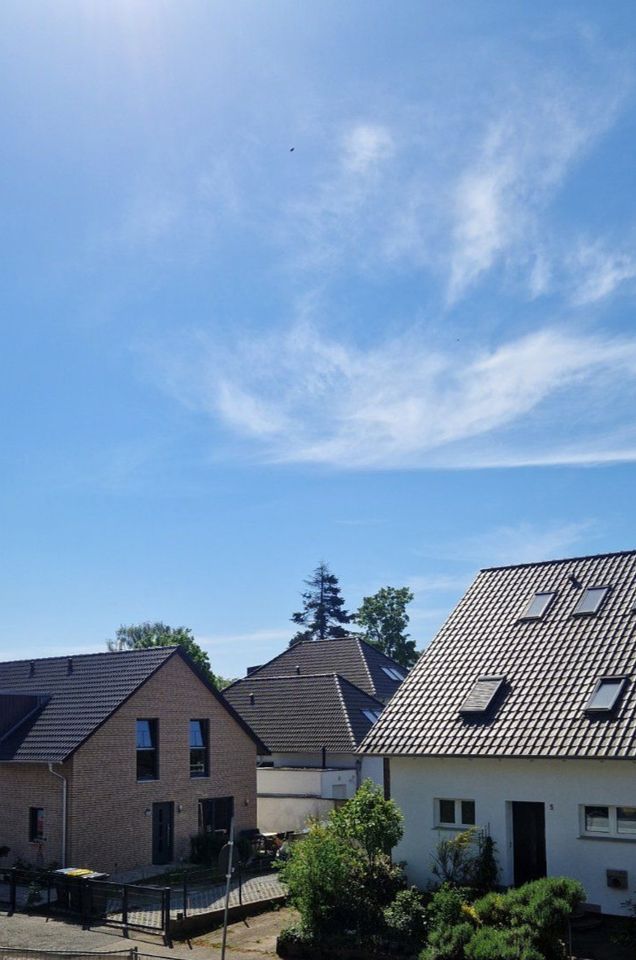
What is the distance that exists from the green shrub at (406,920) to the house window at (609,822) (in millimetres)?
3454

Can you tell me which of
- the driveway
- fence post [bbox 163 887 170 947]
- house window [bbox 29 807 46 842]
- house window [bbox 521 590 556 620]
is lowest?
the driveway

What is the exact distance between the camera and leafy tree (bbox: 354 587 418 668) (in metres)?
69.6

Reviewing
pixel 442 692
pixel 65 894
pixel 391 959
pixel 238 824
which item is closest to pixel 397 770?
pixel 442 692

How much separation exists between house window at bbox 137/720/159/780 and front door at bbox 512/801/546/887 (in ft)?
42.0

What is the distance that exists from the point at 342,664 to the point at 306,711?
5.85 meters

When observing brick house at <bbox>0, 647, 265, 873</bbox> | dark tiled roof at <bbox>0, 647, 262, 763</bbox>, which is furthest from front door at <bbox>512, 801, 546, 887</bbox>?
dark tiled roof at <bbox>0, 647, 262, 763</bbox>

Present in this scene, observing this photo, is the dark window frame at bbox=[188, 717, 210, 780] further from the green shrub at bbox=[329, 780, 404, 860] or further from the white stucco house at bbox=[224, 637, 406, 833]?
the green shrub at bbox=[329, 780, 404, 860]

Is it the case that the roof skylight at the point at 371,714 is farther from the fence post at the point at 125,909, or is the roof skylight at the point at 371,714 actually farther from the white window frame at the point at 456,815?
the fence post at the point at 125,909

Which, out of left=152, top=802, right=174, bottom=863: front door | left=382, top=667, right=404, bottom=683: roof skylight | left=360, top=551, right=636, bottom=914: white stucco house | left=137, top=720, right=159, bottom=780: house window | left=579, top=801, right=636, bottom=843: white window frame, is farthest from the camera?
left=382, top=667, right=404, bottom=683: roof skylight

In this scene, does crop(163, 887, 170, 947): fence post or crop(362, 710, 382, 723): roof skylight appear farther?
crop(362, 710, 382, 723): roof skylight

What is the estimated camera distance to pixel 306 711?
3556cm

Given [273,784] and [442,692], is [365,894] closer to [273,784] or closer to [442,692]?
[442,692]

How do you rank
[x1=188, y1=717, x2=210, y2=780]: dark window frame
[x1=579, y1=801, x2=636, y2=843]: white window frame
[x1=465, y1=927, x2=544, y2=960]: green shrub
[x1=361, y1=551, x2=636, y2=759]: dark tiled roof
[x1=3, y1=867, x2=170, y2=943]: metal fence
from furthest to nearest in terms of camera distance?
[x1=188, y1=717, x2=210, y2=780]: dark window frame → [x1=3, y1=867, x2=170, y2=943]: metal fence → [x1=361, y1=551, x2=636, y2=759]: dark tiled roof → [x1=579, y1=801, x2=636, y2=843]: white window frame → [x1=465, y1=927, x2=544, y2=960]: green shrub

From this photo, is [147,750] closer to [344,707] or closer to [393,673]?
[344,707]
